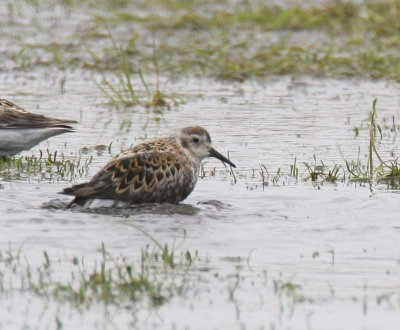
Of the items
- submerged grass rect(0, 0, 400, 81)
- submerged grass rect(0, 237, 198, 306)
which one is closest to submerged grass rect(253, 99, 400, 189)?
submerged grass rect(0, 237, 198, 306)

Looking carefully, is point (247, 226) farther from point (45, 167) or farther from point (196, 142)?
point (45, 167)

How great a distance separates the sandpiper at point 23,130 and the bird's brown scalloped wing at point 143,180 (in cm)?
248

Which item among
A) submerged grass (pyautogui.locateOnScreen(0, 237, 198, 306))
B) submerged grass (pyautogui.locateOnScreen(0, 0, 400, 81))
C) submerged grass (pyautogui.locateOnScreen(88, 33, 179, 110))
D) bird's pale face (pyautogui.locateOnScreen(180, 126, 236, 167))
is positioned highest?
submerged grass (pyautogui.locateOnScreen(0, 0, 400, 81))

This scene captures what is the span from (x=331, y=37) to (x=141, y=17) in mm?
4178

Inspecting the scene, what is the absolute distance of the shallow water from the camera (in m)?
7.59

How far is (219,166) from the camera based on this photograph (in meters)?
13.2

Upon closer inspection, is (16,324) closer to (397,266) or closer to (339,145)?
(397,266)

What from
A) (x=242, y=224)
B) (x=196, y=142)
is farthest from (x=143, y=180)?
(x=242, y=224)

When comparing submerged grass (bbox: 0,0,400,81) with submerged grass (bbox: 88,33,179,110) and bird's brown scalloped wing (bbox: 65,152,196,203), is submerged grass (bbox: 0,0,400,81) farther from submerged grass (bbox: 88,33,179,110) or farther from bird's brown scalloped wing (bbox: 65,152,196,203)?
bird's brown scalloped wing (bbox: 65,152,196,203)

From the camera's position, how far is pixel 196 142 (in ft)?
37.7

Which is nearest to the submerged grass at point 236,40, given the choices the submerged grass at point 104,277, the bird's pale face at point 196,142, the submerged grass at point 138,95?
the submerged grass at point 138,95

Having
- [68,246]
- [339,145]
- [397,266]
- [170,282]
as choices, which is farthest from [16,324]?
[339,145]

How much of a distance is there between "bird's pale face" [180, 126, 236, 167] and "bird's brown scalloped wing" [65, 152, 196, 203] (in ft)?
1.08

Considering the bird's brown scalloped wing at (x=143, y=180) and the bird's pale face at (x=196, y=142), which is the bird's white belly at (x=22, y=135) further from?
the bird's brown scalloped wing at (x=143, y=180)
